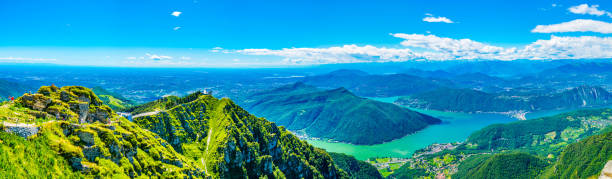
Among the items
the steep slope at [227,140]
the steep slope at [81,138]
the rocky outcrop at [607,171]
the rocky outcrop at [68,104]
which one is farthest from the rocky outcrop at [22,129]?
the rocky outcrop at [607,171]

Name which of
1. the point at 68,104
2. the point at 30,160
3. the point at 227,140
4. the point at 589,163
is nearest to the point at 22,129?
the point at 30,160

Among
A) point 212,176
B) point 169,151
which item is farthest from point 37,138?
→ point 212,176

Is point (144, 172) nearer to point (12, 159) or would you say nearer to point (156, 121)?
point (12, 159)

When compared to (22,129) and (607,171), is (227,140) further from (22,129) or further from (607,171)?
(607,171)

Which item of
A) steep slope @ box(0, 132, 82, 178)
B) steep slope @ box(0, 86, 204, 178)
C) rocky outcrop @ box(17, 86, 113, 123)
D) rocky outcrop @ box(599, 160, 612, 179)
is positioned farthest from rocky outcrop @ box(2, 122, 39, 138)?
rocky outcrop @ box(599, 160, 612, 179)

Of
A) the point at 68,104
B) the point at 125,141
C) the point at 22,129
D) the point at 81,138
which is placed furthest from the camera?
the point at 68,104
